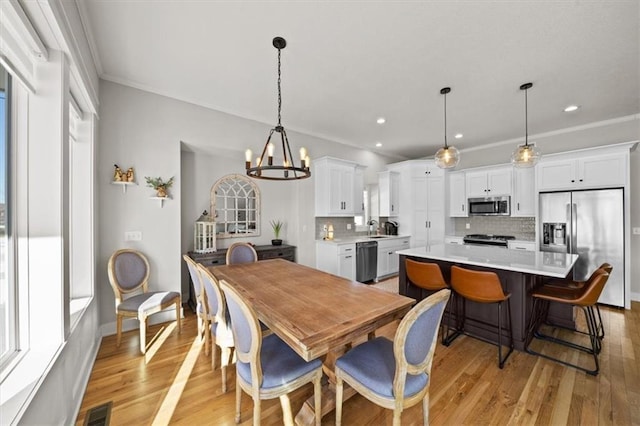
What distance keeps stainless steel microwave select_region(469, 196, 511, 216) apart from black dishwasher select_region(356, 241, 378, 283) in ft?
7.18

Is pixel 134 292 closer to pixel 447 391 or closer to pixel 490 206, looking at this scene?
pixel 447 391

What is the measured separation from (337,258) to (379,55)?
3064 mm

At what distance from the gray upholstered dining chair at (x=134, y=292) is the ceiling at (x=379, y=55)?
6.61 feet

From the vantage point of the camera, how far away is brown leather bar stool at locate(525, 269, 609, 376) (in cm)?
212

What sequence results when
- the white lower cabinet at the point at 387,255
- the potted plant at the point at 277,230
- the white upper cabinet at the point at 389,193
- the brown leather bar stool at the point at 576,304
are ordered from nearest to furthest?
the brown leather bar stool at the point at 576,304, the potted plant at the point at 277,230, the white lower cabinet at the point at 387,255, the white upper cabinet at the point at 389,193

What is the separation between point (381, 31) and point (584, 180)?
159 inches

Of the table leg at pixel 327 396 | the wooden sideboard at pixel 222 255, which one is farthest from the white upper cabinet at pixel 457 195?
the table leg at pixel 327 396

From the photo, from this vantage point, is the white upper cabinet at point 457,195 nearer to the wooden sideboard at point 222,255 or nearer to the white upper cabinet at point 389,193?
the white upper cabinet at point 389,193

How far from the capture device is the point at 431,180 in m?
5.56

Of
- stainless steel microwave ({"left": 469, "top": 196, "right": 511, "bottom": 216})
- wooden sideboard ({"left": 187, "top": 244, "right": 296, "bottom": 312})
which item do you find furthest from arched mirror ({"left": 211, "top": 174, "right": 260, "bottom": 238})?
stainless steel microwave ({"left": 469, "top": 196, "right": 511, "bottom": 216})

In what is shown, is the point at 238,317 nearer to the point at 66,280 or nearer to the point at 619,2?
the point at 66,280

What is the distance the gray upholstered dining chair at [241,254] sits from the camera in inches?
130

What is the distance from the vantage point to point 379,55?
2451mm

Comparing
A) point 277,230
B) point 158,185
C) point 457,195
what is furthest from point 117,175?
point 457,195
